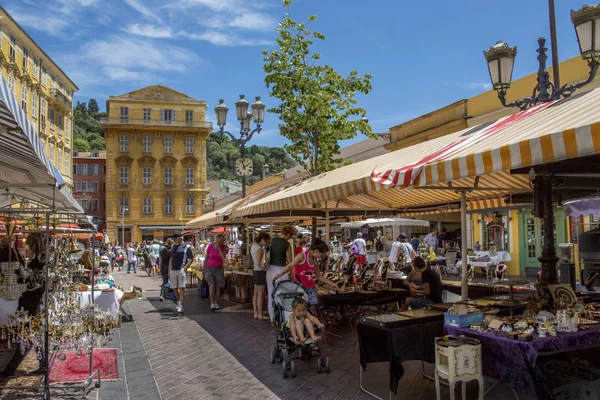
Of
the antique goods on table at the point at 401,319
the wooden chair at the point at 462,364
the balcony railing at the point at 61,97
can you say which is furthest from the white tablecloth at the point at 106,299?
the balcony railing at the point at 61,97

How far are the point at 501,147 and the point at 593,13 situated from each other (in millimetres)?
4269

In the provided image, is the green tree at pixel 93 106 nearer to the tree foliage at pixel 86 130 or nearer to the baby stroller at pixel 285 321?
the tree foliage at pixel 86 130

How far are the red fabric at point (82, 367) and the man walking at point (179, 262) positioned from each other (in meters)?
3.88

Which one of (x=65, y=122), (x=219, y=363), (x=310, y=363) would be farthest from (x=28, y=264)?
(x=65, y=122)

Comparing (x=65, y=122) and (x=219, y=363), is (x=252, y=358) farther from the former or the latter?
(x=65, y=122)

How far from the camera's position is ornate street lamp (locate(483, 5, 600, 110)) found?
6918 mm

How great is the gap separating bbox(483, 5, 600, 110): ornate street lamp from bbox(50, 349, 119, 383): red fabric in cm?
682

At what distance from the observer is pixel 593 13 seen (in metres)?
6.84

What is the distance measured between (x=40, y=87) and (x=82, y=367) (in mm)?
41425

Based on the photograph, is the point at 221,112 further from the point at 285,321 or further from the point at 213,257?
the point at 285,321

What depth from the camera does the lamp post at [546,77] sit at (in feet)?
19.3

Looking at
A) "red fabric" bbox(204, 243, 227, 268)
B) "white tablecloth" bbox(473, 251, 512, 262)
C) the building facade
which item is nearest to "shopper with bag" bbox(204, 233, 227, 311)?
"red fabric" bbox(204, 243, 227, 268)

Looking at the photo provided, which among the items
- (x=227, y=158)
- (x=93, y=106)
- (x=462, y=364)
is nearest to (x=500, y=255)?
(x=462, y=364)

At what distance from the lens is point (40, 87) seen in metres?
42.1
